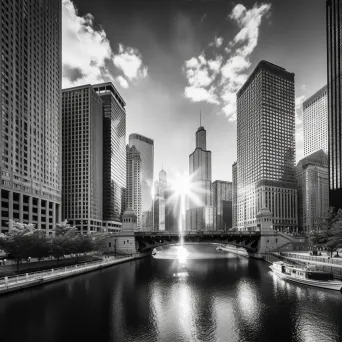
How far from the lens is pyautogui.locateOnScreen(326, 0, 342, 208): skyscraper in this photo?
18862 centimetres

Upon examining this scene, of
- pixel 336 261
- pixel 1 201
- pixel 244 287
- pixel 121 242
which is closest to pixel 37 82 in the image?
pixel 1 201

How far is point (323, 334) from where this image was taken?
3316 cm

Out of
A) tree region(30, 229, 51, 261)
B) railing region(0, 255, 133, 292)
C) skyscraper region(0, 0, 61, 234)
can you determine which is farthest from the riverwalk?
skyscraper region(0, 0, 61, 234)

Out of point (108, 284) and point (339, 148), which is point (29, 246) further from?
point (339, 148)

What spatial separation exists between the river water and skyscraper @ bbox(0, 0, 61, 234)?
79199 mm

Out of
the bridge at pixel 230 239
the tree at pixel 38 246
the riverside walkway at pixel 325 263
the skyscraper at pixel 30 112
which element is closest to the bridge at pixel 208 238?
the bridge at pixel 230 239

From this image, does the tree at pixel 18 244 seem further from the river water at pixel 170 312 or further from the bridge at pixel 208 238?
the bridge at pixel 208 238

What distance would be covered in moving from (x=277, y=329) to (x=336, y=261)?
146ft

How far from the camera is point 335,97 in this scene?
7579 inches

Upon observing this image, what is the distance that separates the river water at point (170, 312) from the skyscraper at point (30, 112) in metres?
79.2

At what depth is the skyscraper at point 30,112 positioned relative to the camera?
122 m

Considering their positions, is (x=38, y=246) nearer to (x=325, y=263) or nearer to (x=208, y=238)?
(x=325, y=263)

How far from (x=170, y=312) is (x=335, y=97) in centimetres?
19730

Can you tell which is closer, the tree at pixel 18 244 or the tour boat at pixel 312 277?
the tour boat at pixel 312 277
